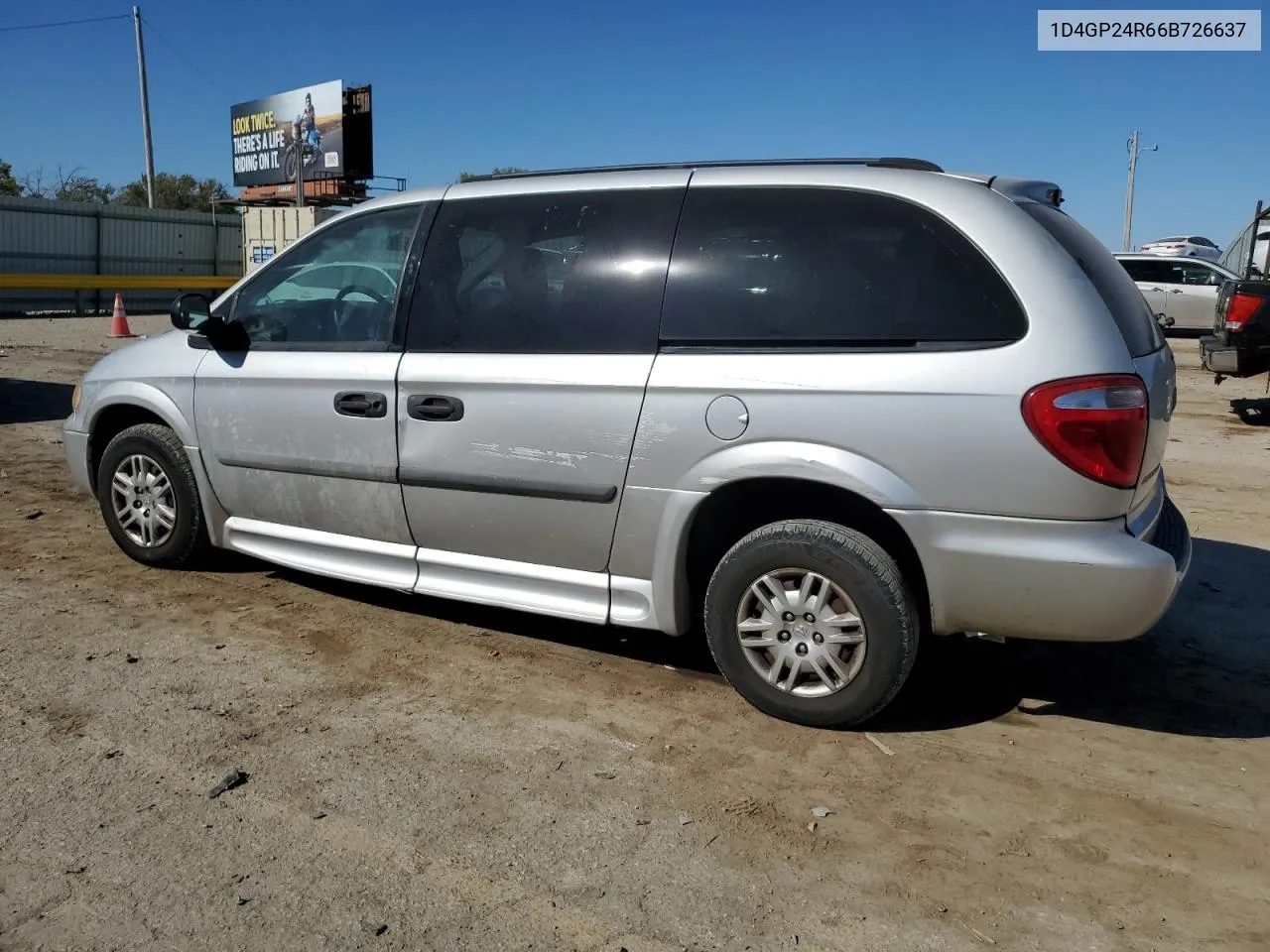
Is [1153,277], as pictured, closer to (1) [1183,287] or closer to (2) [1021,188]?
(1) [1183,287]

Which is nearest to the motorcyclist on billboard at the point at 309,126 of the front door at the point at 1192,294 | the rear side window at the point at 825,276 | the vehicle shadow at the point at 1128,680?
the front door at the point at 1192,294

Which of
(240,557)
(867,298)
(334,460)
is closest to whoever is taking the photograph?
(867,298)

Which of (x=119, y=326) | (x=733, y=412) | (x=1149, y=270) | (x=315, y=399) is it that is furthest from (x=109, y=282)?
(x=733, y=412)

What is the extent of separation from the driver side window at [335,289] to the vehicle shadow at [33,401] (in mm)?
6238

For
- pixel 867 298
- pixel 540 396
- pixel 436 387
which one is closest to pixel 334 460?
pixel 436 387

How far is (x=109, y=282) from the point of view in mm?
27141

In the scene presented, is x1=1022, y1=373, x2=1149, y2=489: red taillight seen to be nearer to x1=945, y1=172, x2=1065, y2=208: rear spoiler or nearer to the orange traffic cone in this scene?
x1=945, y1=172, x2=1065, y2=208: rear spoiler

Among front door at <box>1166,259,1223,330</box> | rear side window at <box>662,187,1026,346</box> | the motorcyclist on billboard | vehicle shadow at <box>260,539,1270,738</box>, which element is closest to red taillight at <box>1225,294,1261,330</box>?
vehicle shadow at <box>260,539,1270,738</box>

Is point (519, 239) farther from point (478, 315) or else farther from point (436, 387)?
point (436, 387)

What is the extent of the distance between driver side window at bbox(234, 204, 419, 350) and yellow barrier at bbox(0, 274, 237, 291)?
23.1m

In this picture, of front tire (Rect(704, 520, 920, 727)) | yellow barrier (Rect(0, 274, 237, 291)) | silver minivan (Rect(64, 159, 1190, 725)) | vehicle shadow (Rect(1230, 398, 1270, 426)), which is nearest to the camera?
silver minivan (Rect(64, 159, 1190, 725))

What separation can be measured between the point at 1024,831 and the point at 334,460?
2969 millimetres

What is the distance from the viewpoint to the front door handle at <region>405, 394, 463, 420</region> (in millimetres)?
4219

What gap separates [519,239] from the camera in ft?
14.1
